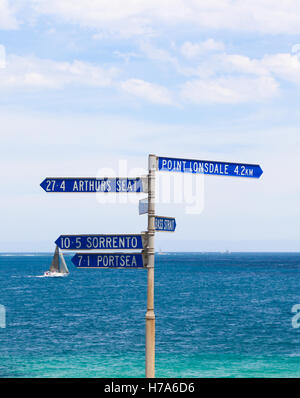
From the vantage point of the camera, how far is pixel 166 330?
198 feet

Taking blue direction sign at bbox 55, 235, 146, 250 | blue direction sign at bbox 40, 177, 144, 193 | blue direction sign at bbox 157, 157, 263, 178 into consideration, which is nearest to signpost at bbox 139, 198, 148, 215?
blue direction sign at bbox 40, 177, 144, 193

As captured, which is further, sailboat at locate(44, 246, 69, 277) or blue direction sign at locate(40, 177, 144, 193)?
sailboat at locate(44, 246, 69, 277)

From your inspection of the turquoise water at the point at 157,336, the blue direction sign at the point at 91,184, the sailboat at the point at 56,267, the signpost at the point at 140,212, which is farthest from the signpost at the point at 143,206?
the sailboat at the point at 56,267

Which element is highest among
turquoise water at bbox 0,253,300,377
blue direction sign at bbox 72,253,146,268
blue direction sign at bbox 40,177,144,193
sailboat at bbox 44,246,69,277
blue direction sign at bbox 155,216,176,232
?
sailboat at bbox 44,246,69,277

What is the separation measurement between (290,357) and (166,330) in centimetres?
1865

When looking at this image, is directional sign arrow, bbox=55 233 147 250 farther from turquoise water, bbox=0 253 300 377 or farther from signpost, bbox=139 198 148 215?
turquoise water, bbox=0 253 300 377

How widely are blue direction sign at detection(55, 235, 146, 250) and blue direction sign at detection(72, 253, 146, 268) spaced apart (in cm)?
16

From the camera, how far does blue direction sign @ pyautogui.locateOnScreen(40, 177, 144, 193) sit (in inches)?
393

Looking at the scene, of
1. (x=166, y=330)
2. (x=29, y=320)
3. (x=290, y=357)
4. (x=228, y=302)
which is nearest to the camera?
(x=290, y=357)

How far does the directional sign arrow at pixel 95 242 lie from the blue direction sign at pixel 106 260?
16 centimetres
